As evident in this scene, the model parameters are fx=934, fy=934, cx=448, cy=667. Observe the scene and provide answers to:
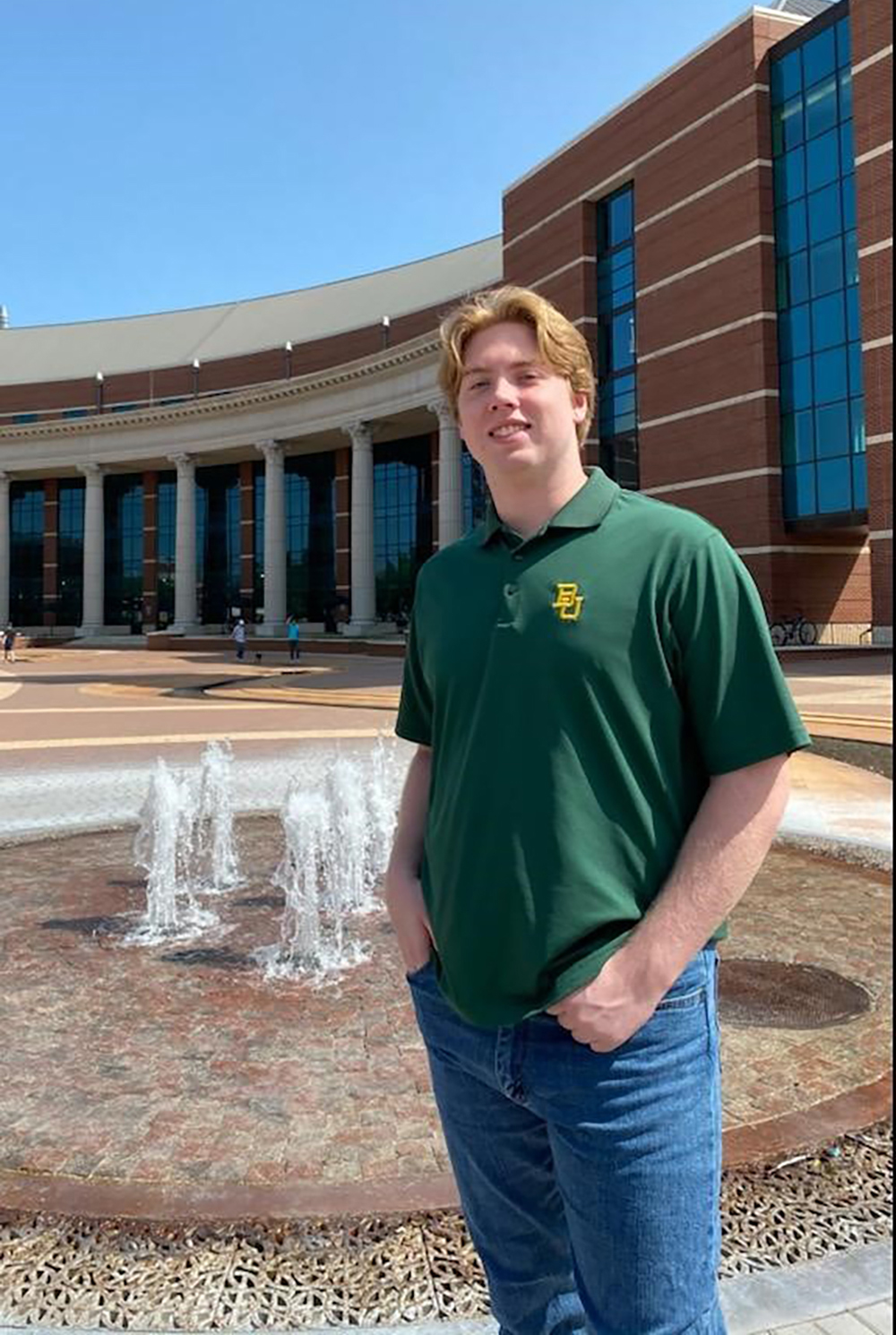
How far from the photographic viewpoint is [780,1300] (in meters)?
2.42

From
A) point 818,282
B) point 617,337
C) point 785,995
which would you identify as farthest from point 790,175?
point 785,995

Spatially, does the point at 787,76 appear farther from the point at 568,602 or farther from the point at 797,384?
the point at 568,602

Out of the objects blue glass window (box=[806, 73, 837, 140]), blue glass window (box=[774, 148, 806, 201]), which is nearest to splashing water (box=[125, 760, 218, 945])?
blue glass window (box=[774, 148, 806, 201])

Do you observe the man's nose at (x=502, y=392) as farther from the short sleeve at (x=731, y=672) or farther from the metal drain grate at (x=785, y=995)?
the metal drain grate at (x=785, y=995)

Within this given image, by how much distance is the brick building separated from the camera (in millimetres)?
32312

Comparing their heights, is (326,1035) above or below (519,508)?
below

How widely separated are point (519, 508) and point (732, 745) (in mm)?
557

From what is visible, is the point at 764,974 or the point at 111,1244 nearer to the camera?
the point at 111,1244

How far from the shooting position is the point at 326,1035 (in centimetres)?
438

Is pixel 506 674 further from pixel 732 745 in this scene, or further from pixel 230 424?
pixel 230 424

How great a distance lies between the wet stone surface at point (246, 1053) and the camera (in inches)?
131

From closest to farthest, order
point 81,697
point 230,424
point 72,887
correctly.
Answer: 1. point 72,887
2. point 81,697
3. point 230,424

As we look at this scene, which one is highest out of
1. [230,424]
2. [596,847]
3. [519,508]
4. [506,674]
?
[230,424]

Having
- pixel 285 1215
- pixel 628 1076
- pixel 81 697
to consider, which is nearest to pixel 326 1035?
pixel 285 1215
